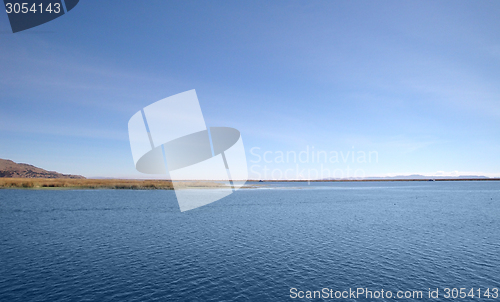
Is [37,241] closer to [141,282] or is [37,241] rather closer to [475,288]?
[141,282]

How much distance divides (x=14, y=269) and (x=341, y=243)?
3846 centimetres

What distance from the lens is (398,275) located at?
25.8m

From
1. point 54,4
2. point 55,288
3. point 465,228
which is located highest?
point 54,4

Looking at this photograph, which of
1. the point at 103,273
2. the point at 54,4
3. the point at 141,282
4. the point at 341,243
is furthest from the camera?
the point at 341,243

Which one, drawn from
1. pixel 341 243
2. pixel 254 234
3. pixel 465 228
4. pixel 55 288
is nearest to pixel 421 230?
pixel 465 228

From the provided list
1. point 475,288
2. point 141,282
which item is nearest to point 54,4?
point 141,282

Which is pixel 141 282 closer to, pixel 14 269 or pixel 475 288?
pixel 14 269

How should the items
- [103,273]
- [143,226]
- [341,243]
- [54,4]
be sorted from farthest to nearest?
1. [143,226]
2. [341,243]
3. [54,4]
4. [103,273]

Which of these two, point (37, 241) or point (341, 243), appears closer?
point (37, 241)

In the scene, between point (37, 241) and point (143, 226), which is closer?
point (37, 241)

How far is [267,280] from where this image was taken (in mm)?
24094

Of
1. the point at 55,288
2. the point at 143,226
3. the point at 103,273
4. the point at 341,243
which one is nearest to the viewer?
the point at 55,288

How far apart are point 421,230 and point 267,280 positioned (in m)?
38.4

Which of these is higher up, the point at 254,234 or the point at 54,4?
the point at 54,4
